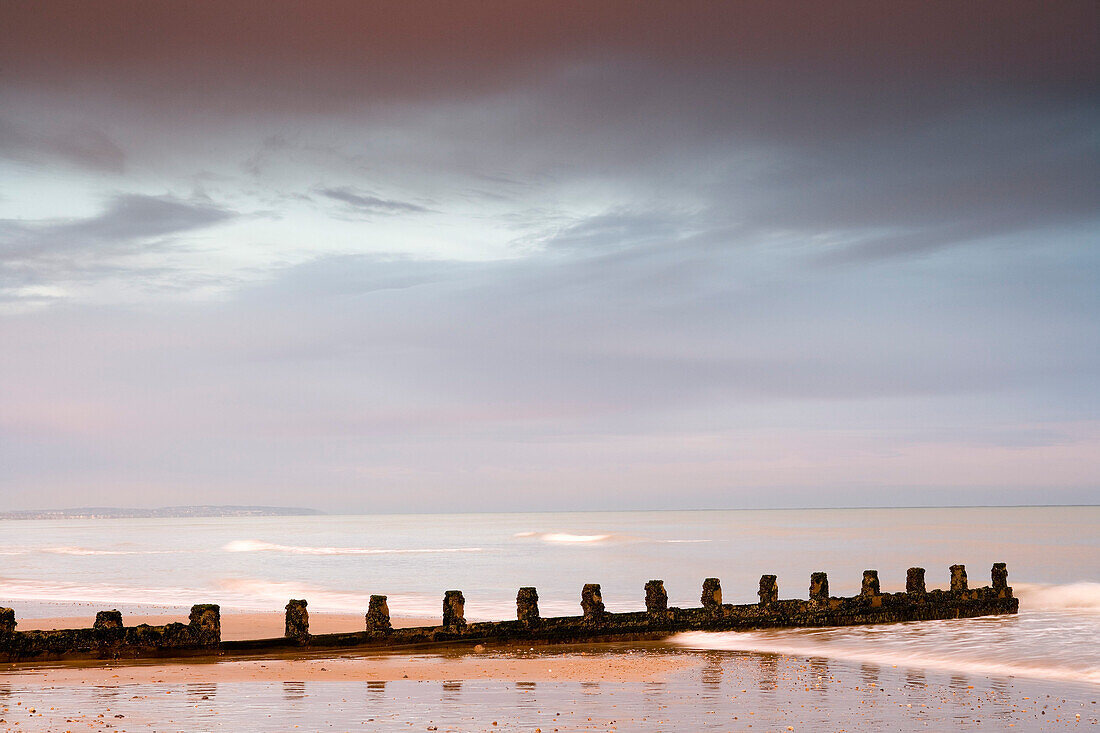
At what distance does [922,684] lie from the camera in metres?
18.6

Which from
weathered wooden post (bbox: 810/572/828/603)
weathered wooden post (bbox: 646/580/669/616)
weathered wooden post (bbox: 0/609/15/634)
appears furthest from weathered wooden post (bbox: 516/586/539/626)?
weathered wooden post (bbox: 0/609/15/634)

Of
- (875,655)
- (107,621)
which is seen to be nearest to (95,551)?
(107,621)

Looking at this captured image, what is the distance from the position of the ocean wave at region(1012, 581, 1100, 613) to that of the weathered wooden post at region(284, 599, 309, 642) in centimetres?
3435

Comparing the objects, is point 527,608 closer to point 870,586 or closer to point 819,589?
point 819,589

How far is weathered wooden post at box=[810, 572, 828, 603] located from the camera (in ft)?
86.3

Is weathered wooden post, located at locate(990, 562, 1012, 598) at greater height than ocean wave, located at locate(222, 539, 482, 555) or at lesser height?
greater

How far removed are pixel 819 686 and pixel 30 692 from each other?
11863mm

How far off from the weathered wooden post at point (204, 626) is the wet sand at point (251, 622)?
11365 mm

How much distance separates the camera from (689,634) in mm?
23969

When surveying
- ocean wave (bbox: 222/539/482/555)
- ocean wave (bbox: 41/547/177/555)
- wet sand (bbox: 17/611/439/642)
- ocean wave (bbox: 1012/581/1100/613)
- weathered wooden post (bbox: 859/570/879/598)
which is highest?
weathered wooden post (bbox: 859/570/879/598)

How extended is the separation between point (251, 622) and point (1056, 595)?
3911 cm

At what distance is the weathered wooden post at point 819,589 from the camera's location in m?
26.3

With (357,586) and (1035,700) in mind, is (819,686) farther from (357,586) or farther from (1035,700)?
(357,586)

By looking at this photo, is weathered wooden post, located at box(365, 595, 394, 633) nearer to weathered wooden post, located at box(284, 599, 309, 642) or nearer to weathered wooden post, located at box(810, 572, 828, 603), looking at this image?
weathered wooden post, located at box(284, 599, 309, 642)
